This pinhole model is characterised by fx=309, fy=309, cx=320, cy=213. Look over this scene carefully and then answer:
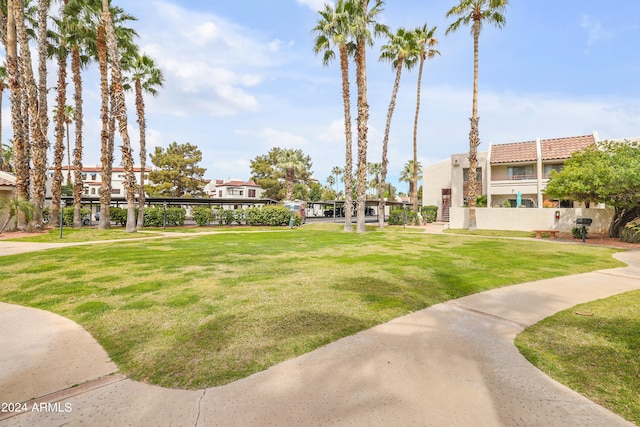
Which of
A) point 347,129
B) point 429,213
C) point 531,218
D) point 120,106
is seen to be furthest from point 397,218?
point 120,106

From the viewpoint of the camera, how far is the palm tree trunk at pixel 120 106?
17688 millimetres

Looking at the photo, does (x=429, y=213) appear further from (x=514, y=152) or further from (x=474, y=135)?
(x=474, y=135)

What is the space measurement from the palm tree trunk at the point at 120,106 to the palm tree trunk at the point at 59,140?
552 centimetres

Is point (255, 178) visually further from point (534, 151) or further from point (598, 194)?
point (598, 194)

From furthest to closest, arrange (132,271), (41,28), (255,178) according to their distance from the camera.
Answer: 1. (255,178)
2. (41,28)
3. (132,271)

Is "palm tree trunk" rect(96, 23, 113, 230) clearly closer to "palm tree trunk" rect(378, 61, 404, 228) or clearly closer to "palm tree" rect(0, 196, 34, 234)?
"palm tree" rect(0, 196, 34, 234)

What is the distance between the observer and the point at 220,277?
760 centimetres

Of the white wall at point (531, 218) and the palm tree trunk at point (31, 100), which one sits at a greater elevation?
the palm tree trunk at point (31, 100)

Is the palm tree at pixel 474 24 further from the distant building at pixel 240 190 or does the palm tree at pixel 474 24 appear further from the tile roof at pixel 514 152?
the distant building at pixel 240 190

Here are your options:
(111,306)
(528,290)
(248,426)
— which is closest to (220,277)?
(111,306)

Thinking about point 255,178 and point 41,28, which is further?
point 255,178

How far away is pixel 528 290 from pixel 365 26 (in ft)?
63.7

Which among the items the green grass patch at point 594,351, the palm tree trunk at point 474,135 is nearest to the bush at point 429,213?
the palm tree trunk at point 474,135

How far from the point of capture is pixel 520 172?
32.1 metres
